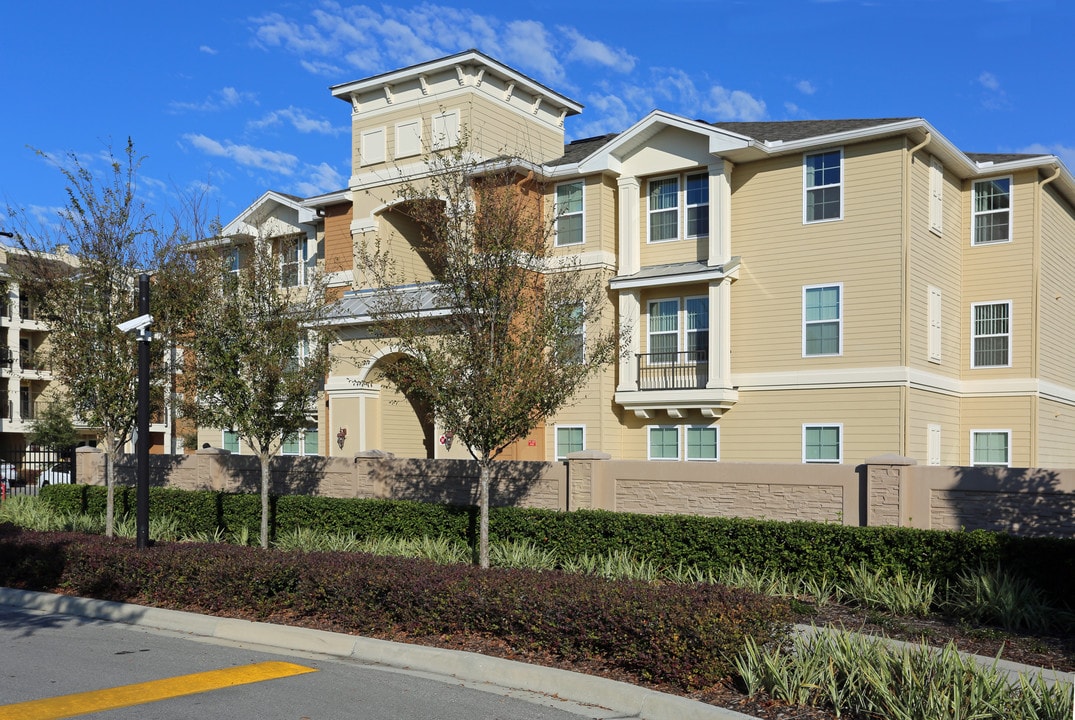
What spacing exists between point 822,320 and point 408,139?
12.5 m

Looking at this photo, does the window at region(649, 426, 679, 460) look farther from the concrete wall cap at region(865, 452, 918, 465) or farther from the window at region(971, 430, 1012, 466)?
the concrete wall cap at region(865, 452, 918, 465)

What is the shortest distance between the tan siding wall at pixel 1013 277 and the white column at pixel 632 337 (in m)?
8.35

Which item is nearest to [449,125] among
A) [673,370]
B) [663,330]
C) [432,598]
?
[663,330]

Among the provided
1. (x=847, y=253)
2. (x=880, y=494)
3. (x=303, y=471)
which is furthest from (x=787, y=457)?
(x=303, y=471)

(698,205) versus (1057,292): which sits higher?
(698,205)

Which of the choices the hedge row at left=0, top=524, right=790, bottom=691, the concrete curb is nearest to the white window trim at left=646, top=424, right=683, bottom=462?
the hedge row at left=0, top=524, right=790, bottom=691

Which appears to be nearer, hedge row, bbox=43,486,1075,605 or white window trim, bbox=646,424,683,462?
hedge row, bbox=43,486,1075,605

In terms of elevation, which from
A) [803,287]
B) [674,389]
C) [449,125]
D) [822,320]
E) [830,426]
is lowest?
[830,426]

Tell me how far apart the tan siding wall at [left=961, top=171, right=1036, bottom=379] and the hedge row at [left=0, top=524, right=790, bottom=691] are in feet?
60.5

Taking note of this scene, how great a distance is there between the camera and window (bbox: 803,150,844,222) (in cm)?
2395

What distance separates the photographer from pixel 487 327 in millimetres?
13758

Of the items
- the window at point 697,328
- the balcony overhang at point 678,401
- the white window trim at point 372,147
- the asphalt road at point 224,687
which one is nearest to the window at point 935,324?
the balcony overhang at point 678,401

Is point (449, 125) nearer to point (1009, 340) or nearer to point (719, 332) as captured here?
point (719, 332)

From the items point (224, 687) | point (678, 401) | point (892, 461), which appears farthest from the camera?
point (678, 401)
